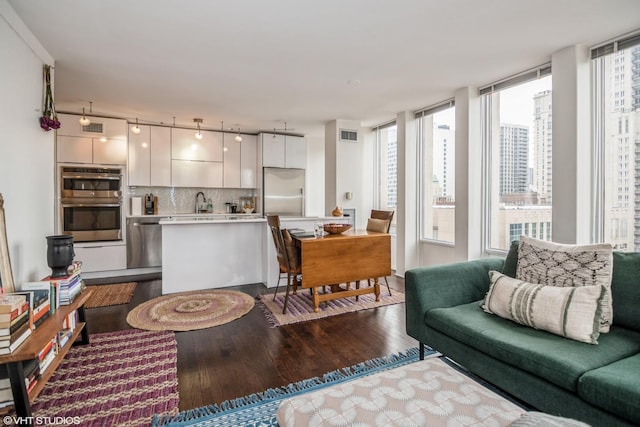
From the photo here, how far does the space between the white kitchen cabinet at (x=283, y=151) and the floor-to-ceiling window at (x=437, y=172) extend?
92.0 inches

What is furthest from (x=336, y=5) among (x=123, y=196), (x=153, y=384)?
(x=123, y=196)

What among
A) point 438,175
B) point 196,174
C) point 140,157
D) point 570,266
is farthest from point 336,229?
point 140,157

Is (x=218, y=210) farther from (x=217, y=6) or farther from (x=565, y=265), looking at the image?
(x=565, y=265)

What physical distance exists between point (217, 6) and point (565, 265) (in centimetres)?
270

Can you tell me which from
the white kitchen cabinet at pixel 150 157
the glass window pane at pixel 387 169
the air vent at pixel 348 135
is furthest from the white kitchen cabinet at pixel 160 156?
the glass window pane at pixel 387 169

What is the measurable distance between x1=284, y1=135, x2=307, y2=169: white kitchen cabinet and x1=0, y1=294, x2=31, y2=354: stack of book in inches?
185

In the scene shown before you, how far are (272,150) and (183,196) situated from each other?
1.85 m

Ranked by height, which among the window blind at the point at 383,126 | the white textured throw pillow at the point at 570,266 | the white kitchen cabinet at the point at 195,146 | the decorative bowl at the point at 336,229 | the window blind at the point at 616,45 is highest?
the window blind at the point at 383,126

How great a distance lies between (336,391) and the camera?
1.28 meters

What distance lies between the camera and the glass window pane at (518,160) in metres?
3.28

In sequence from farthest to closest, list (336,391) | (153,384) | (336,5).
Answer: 1. (336,5)
2. (153,384)
3. (336,391)

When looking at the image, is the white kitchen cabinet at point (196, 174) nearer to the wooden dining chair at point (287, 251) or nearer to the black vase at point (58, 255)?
the wooden dining chair at point (287, 251)

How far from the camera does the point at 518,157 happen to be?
3553 millimetres

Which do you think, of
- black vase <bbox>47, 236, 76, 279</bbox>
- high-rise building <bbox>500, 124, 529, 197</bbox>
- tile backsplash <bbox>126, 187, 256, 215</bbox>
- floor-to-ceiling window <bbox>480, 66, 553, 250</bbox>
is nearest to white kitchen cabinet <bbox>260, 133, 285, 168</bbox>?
tile backsplash <bbox>126, 187, 256, 215</bbox>
